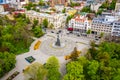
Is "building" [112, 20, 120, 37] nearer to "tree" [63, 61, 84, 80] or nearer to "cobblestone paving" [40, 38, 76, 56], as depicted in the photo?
"cobblestone paving" [40, 38, 76, 56]

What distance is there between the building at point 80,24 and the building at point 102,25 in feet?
4.82

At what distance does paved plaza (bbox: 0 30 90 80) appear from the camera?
2463cm

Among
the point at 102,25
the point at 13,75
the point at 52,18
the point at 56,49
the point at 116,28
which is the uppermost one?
the point at 52,18

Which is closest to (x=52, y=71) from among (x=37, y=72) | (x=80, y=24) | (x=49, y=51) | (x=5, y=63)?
(x=37, y=72)

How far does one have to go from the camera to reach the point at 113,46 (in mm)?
25500

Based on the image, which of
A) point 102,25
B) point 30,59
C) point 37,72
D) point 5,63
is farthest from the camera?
point 102,25

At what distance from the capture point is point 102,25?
34625 mm

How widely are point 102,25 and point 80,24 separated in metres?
5.52

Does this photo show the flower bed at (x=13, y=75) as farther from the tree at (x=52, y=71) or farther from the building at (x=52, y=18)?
the building at (x=52, y=18)

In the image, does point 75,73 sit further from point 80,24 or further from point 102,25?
point 80,24

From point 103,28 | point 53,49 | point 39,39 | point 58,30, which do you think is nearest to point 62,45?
point 53,49

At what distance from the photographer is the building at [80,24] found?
119 feet

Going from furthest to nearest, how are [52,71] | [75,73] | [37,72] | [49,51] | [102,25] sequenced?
[102,25], [49,51], [52,71], [75,73], [37,72]

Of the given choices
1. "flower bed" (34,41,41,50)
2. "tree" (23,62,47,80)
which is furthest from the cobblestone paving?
"tree" (23,62,47,80)
